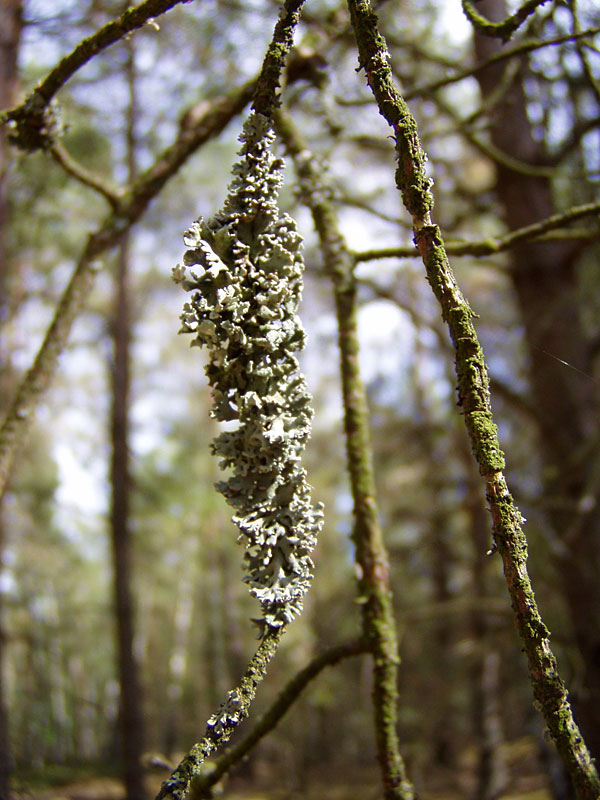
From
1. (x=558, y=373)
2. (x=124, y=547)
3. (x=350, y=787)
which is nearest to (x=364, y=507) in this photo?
(x=558, y=373)

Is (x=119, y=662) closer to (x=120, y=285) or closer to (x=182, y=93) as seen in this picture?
(x=120, y=285)

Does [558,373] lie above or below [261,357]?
above

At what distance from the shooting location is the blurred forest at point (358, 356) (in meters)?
2.02

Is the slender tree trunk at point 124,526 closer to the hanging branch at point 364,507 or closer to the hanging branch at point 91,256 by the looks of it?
the hanging branch at point 91,256

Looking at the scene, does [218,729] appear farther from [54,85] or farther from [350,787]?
[350,787]

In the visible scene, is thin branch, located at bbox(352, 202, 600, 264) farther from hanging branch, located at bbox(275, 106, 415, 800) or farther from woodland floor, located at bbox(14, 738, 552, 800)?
woodland floor, located at bbox(14, 738, 552, 800)

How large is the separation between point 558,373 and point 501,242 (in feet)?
7.32

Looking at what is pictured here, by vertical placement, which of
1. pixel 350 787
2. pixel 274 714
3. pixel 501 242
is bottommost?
pixel 350 787

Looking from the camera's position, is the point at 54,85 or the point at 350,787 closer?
the point at 54,85

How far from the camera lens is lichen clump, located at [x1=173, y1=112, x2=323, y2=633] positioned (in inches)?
34.0

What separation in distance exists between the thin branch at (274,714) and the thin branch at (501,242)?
853 millimetres

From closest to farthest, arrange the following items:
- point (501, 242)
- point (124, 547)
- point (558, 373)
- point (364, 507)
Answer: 1. point (364, 507)
2. point (501, 242)
3. point (558, 373)
4. point (124, 547)

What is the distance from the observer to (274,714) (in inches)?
46.3

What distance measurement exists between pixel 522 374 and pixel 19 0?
214 inches
